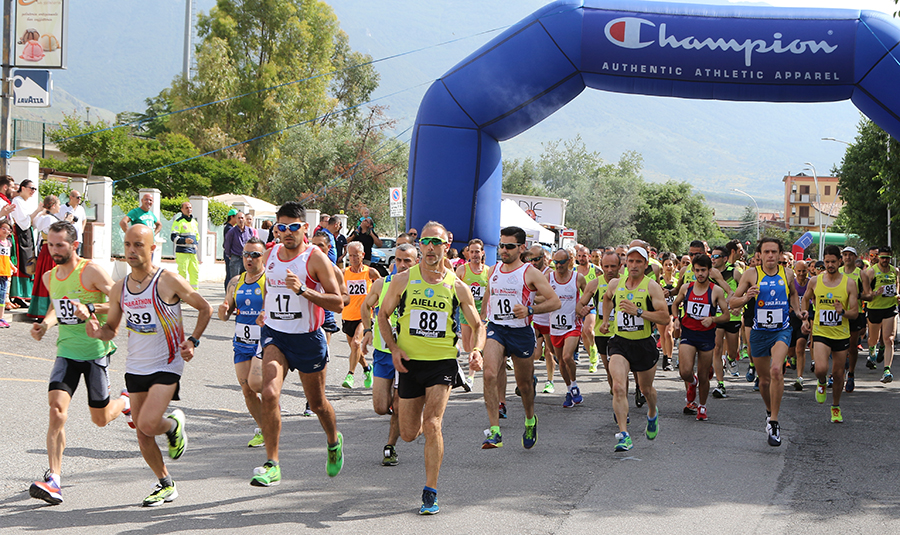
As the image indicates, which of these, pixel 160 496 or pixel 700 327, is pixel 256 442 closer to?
pixel 160 496

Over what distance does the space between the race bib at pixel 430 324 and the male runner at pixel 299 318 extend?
56cm

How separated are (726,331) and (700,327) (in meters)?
2.52

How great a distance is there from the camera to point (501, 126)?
1409 centimetres

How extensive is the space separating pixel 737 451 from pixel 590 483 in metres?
2.02

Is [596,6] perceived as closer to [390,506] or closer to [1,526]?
[390,506]

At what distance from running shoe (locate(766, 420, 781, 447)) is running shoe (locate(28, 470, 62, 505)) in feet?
19.5

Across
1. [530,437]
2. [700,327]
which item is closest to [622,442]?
[530,437]

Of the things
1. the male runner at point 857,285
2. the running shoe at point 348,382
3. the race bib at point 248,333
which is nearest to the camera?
the race bib at point 248,333

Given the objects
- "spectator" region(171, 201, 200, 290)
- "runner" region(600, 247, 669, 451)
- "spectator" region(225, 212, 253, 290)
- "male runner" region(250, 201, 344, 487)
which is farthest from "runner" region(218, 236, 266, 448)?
"spectator" region(171, 201, 200, 290)

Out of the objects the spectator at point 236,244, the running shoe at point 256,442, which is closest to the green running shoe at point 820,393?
the running shoe at point 256,442

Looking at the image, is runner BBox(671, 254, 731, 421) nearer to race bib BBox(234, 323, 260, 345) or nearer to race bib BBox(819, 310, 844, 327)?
race bib BBox(819, 310, 844, 327)

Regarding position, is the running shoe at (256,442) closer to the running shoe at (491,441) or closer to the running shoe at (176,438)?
the running shoe at (176,438)

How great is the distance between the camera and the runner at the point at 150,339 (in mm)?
5449

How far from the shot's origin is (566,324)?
1041 centimetres
